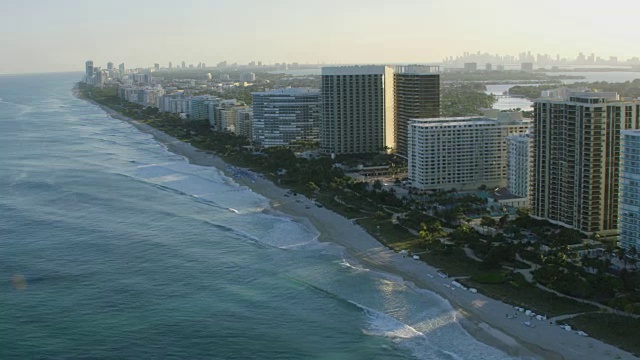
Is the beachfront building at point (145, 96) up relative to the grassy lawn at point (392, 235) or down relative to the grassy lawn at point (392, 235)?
up

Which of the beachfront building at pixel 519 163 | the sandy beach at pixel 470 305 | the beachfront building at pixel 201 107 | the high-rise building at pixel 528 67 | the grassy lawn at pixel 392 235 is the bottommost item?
the sandy beach at pixel 470 305

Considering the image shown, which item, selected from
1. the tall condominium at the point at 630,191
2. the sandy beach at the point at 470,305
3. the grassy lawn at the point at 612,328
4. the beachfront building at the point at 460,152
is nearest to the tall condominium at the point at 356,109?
the beachfront building at the point at 460,152

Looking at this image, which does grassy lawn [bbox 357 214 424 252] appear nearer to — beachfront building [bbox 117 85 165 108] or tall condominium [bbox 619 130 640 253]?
tall condominium [bbox 619 130 640 253]

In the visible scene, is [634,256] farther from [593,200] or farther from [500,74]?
[500,74]

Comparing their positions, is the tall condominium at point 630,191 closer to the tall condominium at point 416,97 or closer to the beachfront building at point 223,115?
the tall condominium at point 416,97

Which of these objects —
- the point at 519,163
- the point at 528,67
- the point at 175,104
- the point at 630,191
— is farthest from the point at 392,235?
the point at 528,67

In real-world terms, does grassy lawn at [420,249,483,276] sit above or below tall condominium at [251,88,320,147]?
below

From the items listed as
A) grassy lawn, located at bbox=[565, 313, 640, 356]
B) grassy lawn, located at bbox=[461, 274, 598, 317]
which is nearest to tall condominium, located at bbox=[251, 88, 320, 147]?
grassy lawn, located at bbox=[461, 274, 598, 317]
